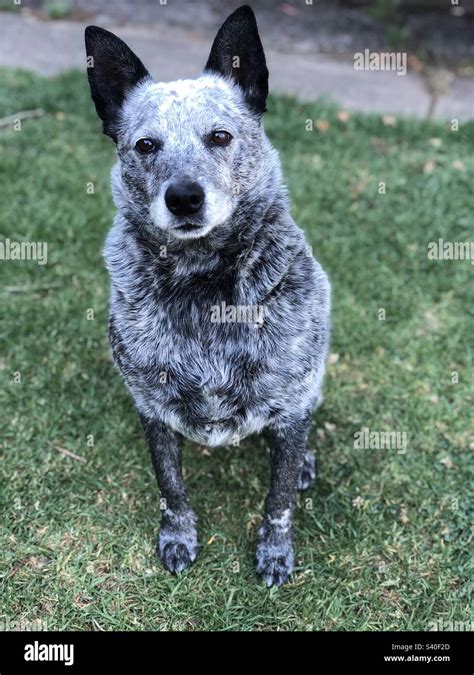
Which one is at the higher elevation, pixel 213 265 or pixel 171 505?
pixel 213 265

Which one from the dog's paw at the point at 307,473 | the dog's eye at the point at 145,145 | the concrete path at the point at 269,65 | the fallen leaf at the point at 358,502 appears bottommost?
the fallen leaf at the point at 358,502

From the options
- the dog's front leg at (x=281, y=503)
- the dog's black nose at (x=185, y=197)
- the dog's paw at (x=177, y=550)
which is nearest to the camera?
the dog's black nose at (x=185, y=197)

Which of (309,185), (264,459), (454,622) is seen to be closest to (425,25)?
(309,185)

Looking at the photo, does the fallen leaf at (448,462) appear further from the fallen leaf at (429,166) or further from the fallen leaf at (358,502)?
the fallen leaf at (429,166)

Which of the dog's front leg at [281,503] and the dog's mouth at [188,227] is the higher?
the dog's mouth at [188,227]

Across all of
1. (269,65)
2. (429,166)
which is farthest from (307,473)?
(269,65)

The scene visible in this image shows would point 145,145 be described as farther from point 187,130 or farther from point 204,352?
point 204,352

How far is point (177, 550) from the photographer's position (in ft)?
9.98

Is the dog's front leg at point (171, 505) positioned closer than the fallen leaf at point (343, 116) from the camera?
Yes

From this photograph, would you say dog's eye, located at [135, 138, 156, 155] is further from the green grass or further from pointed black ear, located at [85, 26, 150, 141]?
the green grass

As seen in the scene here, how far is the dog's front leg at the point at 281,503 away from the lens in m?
2.92

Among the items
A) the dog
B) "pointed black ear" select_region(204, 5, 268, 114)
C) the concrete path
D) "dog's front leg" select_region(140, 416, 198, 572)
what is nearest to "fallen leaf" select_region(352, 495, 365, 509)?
the dog

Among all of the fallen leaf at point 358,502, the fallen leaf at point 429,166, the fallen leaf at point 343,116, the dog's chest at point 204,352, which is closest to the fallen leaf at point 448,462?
the fallen leaf at point 358,502

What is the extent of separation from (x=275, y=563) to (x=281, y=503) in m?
0.25
